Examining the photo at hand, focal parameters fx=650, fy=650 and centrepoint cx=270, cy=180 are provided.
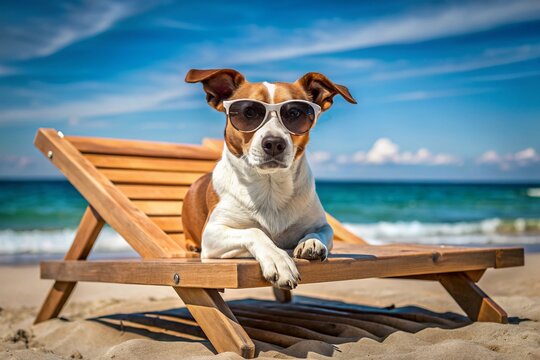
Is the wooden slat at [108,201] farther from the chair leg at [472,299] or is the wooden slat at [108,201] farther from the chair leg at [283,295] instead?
the chair leg at [472,299]

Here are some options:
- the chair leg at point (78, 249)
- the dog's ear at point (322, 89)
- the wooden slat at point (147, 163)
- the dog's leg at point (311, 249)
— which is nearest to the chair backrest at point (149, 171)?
the wooden slat at point (147, 163)

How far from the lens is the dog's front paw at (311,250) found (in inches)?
121

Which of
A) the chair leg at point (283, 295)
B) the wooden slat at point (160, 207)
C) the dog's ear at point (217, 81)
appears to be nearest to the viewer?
the dog's ear at point (217, 81)

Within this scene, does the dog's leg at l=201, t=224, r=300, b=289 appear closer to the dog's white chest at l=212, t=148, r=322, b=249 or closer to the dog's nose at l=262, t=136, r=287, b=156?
the dog's white chest at l=212, t=148, r=322, b=249

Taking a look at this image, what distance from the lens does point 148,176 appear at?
4934 mm

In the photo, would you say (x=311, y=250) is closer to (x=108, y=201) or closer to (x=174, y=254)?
(x=174, y=254)

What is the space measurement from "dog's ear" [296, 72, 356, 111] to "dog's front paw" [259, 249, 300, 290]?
0.94 meters

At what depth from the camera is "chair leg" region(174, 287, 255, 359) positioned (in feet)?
9.63

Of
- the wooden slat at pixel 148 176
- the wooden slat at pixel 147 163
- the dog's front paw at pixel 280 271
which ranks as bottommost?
the dog's front paw at pixel 280 271

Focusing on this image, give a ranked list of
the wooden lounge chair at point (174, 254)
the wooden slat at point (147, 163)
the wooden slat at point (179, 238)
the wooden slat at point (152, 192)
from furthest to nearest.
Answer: the wooden slat at point (147, 163) → the wooden slat at point (152, 192) → the wooden slat at point (179, 238) → the wooden lounge chair at point (174, 254)

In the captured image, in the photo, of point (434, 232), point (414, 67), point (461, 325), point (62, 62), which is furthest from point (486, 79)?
point (461, 325)

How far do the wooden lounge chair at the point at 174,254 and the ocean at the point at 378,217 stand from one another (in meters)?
6.34

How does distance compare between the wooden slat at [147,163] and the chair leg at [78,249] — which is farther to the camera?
the wooden slat at [147,163]

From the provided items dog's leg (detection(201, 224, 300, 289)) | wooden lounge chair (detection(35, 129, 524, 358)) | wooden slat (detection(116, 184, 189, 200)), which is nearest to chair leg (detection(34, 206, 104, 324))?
wooden lounge chair (detection(35, 129, 524, 358))
